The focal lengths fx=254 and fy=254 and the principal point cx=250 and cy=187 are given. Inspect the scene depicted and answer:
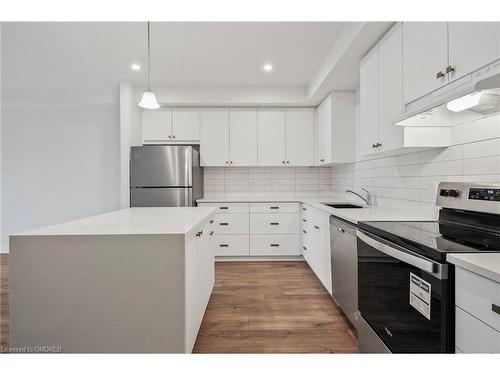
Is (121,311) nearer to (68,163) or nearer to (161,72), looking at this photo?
(161,72)

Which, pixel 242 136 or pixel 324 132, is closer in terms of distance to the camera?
pixel 324 132

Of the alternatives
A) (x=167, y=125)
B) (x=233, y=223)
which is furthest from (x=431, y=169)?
(x=167, y=125)

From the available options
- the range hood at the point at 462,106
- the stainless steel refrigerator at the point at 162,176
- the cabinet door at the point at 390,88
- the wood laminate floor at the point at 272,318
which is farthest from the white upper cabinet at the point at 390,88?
the stainless steel refrigerator at the point at 162,176

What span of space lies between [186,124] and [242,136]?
857mm

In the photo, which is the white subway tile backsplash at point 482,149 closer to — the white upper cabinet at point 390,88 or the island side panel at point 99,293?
the white upper cabinet at point 390,88

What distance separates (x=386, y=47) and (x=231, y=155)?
2.38 meters

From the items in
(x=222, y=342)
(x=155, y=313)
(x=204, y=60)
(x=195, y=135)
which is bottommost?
(x=222, y=342)

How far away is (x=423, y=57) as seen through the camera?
5.01 feet

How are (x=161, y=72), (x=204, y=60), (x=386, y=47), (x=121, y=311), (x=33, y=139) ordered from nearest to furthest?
(x=121, y=311)
(x=386, y=47)
(x=204, y=60)
(x=161, y=72)
(x=33, y=139)

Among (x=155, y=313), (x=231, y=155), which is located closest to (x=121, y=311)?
(x=155, y=313)

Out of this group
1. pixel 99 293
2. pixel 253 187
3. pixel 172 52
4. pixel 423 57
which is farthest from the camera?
pixel 253 187

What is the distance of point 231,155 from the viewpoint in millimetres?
3840

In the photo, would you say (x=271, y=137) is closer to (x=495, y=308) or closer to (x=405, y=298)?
(x=405, y=298)

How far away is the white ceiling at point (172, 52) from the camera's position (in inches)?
90.9
